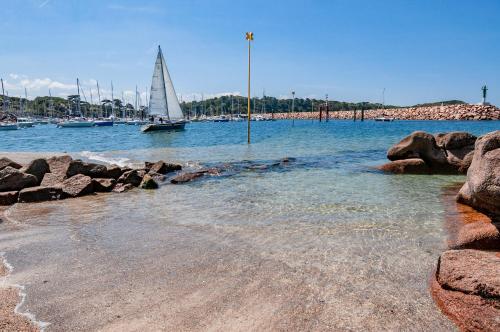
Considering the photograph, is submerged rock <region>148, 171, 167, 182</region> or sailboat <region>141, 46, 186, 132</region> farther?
sailboat <region>141, 46, 186, 132</region>

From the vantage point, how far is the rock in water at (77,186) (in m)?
13.1

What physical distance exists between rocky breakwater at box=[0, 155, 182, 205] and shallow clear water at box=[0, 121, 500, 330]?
755mm

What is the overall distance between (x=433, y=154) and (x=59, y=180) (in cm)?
1662

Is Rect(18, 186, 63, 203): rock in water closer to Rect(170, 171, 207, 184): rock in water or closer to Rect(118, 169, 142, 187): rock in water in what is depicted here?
Rect(118, 169, 142, 187): rock in water

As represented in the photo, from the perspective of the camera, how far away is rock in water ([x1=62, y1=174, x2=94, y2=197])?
13.1 m

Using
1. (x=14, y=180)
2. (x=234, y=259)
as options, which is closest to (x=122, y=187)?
(x=14, y=180)

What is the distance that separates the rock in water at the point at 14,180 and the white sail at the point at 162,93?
48224 millimetres

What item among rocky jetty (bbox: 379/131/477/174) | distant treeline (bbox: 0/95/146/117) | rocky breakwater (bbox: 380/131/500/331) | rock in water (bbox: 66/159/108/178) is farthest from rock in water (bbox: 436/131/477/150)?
distant treeline (bbox: 0/95/146/117)

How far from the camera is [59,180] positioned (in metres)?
14.4

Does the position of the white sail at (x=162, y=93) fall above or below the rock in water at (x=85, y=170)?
above

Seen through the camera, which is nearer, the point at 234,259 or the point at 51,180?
the point at 234,259

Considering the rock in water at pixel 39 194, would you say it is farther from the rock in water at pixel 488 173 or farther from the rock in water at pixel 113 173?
the rock in water at pixel 488 173

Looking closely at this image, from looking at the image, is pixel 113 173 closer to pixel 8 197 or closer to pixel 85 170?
pixel 85 170

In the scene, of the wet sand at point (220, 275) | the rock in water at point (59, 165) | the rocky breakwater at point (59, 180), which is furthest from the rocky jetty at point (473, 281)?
the rock in water at point (59, 165)
